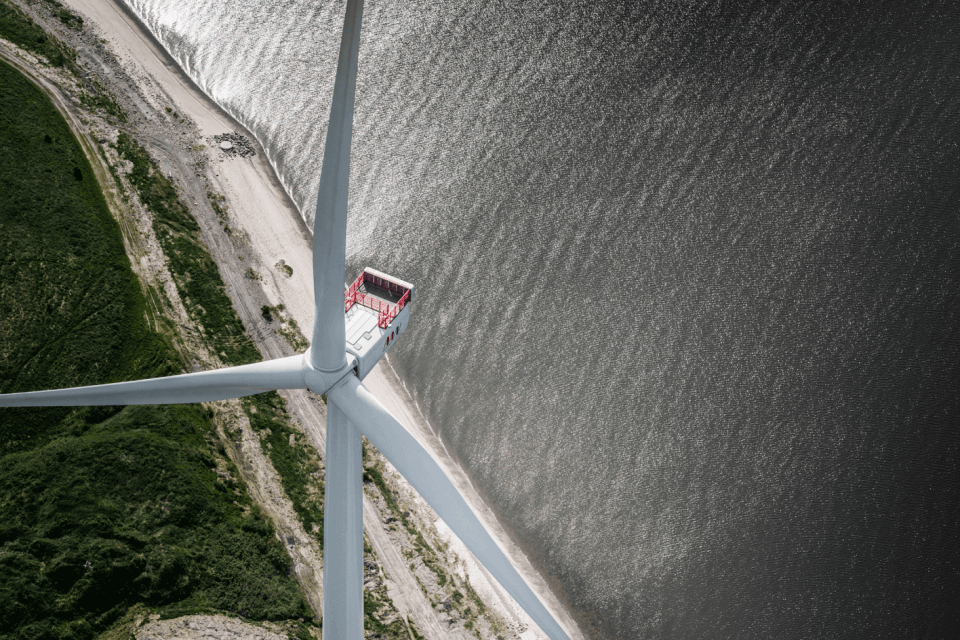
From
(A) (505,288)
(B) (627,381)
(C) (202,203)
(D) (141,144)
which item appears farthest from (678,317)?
(D) (141,144)

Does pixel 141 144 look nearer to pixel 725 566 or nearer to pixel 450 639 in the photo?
pixel 450 639

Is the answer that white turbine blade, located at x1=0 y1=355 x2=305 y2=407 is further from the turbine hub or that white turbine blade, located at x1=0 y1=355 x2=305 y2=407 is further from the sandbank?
the sandbank

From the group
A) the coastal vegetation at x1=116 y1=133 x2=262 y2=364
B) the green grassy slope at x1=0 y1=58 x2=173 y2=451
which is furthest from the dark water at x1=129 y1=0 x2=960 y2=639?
the green grassy slope at x1=0 y1=58 x2=173 y2=451

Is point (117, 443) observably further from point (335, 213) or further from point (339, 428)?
point (335, 213)

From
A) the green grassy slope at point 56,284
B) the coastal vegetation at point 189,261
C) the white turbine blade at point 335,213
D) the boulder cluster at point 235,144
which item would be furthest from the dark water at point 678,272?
the white turbine blade at point 335,213

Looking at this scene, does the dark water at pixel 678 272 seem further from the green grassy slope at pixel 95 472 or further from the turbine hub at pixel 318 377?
the turbine hub at pixel 318 377

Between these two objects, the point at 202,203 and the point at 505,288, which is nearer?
the point at 505,288

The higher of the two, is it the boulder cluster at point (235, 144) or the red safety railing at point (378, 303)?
the red safety railing at point (378, 303)

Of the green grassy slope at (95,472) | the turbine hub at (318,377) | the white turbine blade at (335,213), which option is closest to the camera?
the white turbine blade at (335,213)
